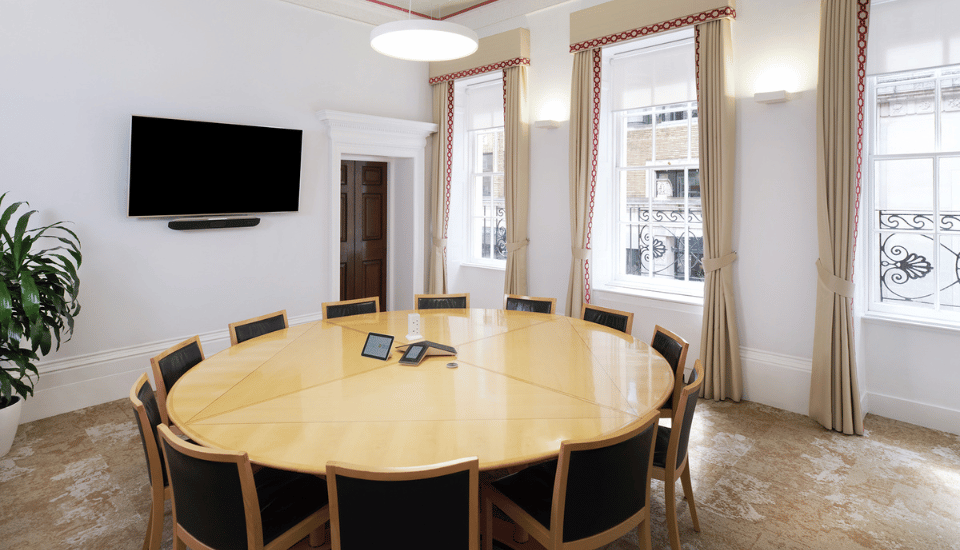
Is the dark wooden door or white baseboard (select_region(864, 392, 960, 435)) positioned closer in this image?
white baseboard (select_region(864, 392, 960, 435))

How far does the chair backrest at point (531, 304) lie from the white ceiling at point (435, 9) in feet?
9.94

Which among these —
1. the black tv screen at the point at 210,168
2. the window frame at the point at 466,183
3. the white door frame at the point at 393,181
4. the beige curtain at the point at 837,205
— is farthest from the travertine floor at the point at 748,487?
the window frame at the point at 466,183

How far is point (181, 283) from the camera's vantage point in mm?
4777

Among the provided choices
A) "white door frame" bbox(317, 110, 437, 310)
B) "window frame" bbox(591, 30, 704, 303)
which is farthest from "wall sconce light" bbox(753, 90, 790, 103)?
"white door frame" bbox(317, 110, 437, 310)

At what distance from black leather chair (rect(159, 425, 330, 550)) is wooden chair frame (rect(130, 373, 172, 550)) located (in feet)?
0.83

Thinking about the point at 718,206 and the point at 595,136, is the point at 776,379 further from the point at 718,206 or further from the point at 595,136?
the point at 595,136

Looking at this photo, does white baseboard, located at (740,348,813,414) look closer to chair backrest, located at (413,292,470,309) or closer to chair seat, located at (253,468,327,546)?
chair backrest, located at (413,292,470,309)

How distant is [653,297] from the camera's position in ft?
15.9

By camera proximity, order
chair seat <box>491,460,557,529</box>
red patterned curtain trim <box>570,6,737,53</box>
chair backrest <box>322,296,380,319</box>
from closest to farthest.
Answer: chair seat <box>491,460,557,529</box>, chair backrest <box>322,296,380,319</box>, red patterned curtain trim <box>570,6,737,53</box>

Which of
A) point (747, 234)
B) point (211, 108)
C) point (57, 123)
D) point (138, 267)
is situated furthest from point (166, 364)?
point (747, 234)

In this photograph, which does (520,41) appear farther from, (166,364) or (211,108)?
(166,364)

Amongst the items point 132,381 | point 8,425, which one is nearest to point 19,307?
point 8,425

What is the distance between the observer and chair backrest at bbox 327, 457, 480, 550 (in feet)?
5.08

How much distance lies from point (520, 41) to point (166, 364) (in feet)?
14.7
